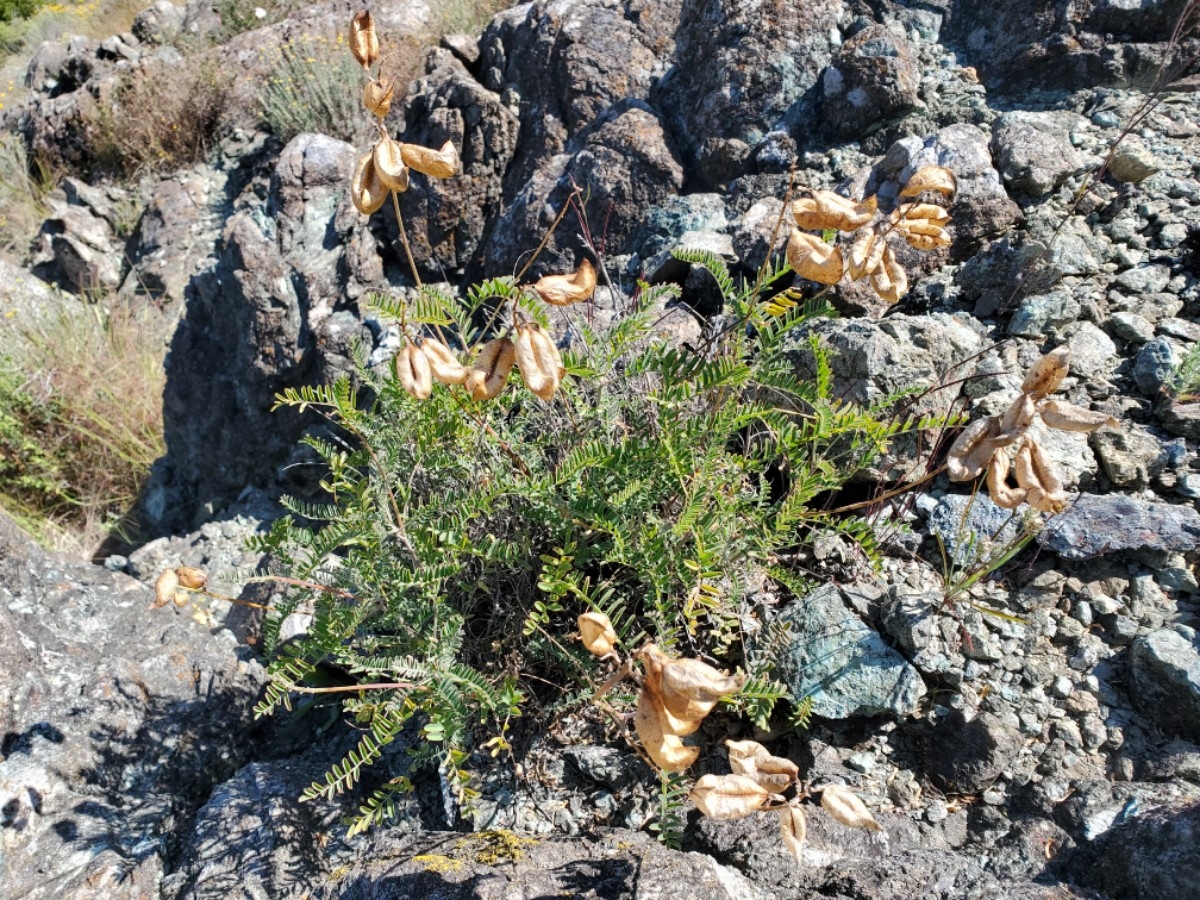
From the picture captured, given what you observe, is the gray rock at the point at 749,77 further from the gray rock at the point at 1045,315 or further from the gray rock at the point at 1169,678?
the gray rock at the point at 1169,678

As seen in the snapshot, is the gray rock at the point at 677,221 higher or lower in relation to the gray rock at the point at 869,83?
lower

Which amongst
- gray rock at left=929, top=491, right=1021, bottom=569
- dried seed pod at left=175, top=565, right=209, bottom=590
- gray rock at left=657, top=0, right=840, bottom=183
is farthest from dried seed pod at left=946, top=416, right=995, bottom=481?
gray rock at left=657, top=0, right=840, bottom=183

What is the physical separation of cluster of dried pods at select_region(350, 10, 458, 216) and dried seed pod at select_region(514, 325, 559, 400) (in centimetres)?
37

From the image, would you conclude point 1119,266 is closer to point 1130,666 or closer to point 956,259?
point 956,259

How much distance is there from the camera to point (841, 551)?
213 cm

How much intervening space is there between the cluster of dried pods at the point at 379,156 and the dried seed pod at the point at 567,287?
0.29 metres

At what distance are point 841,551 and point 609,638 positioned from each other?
1.11 meters

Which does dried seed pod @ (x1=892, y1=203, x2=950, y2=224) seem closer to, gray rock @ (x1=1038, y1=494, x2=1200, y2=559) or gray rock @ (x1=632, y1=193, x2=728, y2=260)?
gray rock @ (x1=1038, y1=494, x2=1200, y2=559)

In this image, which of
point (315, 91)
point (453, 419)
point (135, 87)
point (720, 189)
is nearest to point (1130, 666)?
point (453, 419)

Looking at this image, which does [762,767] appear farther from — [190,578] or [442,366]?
[190,578]

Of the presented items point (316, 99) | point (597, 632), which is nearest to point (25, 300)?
point (316, 99)

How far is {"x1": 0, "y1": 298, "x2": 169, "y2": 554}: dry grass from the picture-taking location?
4.90 metres

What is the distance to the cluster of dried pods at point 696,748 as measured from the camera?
1100 mm

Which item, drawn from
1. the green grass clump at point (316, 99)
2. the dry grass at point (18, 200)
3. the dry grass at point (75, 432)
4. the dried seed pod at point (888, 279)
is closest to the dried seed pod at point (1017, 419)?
the dried seed pod at point (888, 279)
